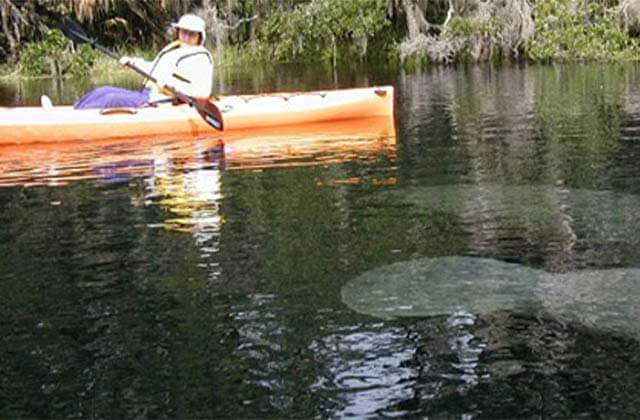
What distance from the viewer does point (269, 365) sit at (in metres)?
4.66

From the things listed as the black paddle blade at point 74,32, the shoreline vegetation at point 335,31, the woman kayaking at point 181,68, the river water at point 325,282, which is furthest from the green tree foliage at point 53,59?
the river water at point 325,282

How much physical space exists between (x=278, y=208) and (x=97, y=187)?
2209 millimetres

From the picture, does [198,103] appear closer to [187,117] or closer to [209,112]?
[209,112]

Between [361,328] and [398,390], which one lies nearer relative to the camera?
[398,390]

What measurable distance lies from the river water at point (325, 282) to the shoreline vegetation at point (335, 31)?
15.7m

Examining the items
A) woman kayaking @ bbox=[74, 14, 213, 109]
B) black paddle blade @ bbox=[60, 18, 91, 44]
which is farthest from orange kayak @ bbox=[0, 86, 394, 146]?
black paddle blade @ bbox=[60, 18, 91, 44]

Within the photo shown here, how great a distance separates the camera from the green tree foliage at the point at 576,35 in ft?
85.9

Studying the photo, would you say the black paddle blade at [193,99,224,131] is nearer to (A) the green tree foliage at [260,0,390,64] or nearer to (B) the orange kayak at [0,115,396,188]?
(B) the orange kayak at [0,115,396,188]

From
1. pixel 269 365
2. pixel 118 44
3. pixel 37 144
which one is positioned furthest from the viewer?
pixel 118 44

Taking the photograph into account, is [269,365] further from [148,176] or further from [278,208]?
[148,176]

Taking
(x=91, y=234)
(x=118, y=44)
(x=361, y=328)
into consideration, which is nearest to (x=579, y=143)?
(x=91, y=234)

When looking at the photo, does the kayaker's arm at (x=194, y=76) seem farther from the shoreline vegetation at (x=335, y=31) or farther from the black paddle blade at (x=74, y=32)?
the shoreline vegetation at (x=335, y=31)

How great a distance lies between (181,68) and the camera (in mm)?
12000

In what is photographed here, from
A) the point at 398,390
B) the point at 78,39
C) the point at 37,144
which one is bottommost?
the point at 398,390
